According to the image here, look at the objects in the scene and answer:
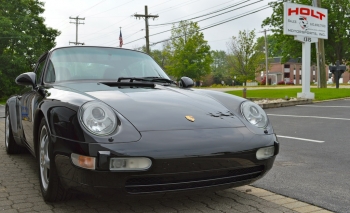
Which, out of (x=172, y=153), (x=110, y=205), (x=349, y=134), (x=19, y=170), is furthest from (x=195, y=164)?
(x=349, y=134)

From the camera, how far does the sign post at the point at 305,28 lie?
1741 cm

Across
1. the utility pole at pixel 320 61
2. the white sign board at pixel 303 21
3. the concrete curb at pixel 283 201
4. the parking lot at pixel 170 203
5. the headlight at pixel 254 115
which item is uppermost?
the white sign board at pixel 303 21

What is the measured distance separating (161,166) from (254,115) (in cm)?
108

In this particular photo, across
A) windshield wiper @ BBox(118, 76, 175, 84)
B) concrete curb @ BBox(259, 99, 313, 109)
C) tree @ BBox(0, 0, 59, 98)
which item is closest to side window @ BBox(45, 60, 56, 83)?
windshield wiper @ BBox(118, 76, 175, 84)

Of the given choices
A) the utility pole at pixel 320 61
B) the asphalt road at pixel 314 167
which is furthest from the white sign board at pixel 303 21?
the asphalt road at pixel 314 167

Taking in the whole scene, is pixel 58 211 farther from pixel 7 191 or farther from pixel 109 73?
pixel 109 73

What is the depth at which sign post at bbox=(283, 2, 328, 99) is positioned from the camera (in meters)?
17.4

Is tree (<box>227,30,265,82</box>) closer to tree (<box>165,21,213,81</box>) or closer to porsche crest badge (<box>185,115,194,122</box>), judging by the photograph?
tree (<box>165,21,213,81</box>)

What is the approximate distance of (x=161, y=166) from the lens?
2566 mm

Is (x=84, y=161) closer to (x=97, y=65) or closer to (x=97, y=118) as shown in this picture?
(x=97, y=118)

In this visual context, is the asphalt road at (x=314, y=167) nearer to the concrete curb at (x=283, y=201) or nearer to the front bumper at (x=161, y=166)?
the concrete curb at (x=283, y=201)

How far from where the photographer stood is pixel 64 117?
2.85 metres

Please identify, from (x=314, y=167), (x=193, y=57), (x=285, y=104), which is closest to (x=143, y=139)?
(x=314, y=167)

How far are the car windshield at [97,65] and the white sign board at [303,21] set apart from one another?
14.2 m
